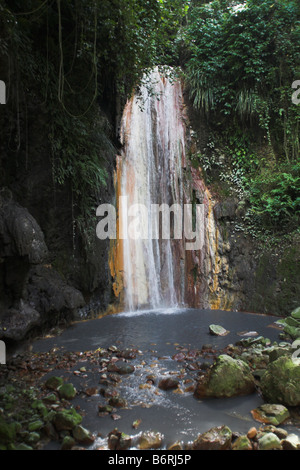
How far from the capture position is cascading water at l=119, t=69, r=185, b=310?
7918 millimetres

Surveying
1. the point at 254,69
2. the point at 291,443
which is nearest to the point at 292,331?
the point at 291,443

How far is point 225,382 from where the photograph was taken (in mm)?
3320

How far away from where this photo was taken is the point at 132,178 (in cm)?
838

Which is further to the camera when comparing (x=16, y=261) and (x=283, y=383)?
(x=16, y=261)

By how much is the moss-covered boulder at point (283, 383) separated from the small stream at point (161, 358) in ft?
0.53

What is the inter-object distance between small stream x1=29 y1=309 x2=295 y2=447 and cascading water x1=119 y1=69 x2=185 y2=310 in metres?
0.73

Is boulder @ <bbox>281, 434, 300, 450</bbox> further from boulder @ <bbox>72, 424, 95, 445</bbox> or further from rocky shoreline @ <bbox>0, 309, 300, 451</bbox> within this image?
boulder @ <bbox>72, 424, 95, 445</bbox>

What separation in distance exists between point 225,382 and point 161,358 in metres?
1.18

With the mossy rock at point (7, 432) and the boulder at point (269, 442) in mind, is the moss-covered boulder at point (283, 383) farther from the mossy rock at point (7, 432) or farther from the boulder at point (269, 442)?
the mossy rock at point (7, 432)

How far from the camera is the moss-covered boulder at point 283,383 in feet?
9.99

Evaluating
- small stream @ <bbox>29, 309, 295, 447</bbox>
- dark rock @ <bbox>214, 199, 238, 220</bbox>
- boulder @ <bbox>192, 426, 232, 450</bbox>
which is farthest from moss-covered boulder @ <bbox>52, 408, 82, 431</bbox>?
dark rock @ <bbox>214, 199, 238, 220</bbox>

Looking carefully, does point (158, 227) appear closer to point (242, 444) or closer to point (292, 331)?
point (292, 331)

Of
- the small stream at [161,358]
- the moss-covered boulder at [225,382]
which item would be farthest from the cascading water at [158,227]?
the moss-covered boulder at [225,382]
